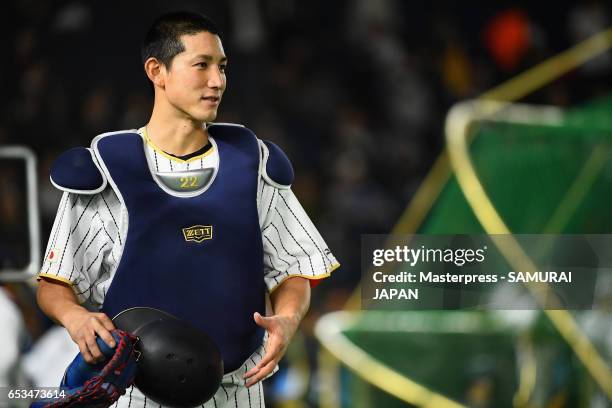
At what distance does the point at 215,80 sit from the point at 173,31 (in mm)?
156

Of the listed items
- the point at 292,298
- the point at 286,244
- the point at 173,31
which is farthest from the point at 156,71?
the point at 292,298

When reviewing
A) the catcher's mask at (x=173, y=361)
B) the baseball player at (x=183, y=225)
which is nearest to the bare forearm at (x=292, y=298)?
the baseball player at (x=183, y=225)

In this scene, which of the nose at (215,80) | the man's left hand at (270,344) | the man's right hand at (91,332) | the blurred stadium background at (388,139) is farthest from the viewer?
the blurred stadium background at (388,139)

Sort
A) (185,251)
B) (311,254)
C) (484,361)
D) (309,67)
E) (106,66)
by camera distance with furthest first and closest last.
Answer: (309,67) → (106,66) → (484,361) → (311,254) → (185,251)

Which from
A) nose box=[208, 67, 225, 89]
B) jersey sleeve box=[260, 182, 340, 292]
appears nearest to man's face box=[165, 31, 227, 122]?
nose box=[208, 67, 225, 89]

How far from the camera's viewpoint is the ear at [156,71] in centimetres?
249

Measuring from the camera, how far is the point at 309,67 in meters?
7.83

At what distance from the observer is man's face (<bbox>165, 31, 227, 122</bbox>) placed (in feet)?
7.97

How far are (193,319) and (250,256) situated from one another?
0.61ft

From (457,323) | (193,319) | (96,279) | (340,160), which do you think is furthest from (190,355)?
(340,160)

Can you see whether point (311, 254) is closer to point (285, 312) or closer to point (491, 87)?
point (285, 312)

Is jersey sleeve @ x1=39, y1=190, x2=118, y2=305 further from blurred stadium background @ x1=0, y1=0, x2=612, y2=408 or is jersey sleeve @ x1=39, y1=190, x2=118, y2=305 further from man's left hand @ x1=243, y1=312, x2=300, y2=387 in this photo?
blurred stadium background @ x1=0, y1=0, x2=612, y2=408

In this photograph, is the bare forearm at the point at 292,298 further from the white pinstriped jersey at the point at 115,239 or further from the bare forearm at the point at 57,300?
the bare forearm at the point at 57,300

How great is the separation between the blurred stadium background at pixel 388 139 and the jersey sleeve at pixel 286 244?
2.10 m
